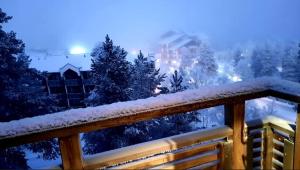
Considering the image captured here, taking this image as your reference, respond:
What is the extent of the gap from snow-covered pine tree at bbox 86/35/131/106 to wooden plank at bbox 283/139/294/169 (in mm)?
14014

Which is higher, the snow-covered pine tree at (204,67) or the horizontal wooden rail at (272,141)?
the horizontal wooden rail at (272,141)

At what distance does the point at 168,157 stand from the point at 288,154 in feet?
3.46

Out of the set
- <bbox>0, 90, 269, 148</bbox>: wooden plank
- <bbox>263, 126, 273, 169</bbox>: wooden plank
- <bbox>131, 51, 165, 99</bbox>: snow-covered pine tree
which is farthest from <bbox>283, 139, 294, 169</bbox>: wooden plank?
<bbox>131, 51, 165, 99</bbox>: snow-covered pine tree

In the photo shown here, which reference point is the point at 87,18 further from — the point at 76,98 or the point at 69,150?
the point at 69,150

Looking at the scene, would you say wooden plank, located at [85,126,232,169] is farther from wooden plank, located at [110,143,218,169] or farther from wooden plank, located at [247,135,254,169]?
wooden plank, located at [247,135,254,169]

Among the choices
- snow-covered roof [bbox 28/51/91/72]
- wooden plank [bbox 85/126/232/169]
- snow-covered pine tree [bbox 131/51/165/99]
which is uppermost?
wooden plank [bbox 85/126/232/169]

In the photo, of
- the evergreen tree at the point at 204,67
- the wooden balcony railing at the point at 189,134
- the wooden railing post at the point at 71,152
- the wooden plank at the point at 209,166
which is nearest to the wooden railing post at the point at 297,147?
the wooden balcony railing at the point at 189,134

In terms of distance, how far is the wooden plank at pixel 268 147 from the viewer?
2574 millimetres

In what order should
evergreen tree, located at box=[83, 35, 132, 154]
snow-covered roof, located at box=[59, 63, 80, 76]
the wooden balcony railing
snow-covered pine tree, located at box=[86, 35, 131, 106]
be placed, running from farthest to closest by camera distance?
snow-covered roof, located at box=[59, 63, 80, 76], snow-covered pine tree, located at box=[86, 35, 131, 106], evergreen tree, located at box=[83, 35, 132, 154], the wooden balcony railing

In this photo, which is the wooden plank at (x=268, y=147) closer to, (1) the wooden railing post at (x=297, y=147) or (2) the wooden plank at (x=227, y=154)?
(1) the wooden railing post at (x=297, y=147)

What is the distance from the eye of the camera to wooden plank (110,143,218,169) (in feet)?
7.05

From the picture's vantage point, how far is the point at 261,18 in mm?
119812

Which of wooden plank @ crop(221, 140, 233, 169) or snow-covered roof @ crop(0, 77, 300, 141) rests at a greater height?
snow-covered roof @ crop(0, 77, 300, 141)

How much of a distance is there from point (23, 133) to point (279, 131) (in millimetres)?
2096
